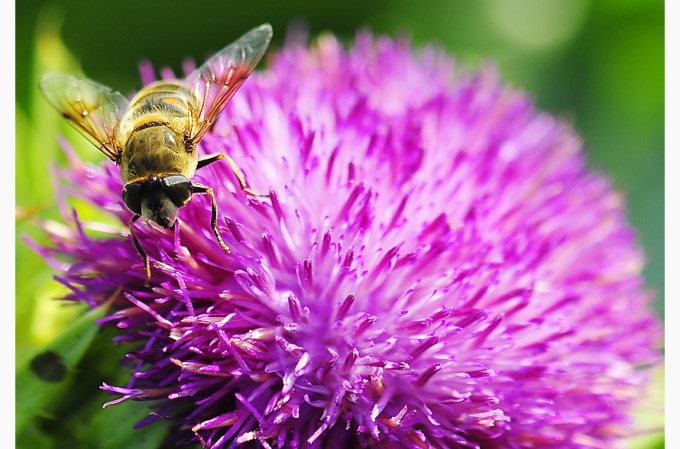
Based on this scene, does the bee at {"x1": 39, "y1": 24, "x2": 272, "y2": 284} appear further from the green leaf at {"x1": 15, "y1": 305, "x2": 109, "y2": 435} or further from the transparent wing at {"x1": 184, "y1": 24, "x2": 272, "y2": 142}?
the green leaf at {"x1": 15, "y1": 305, "x2": 109, "y2": 435}

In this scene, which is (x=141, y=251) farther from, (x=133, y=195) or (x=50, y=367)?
(x=50, y=367)

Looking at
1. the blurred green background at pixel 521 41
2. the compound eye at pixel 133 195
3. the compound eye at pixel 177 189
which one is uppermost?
the blurred green background at pixel 521 41

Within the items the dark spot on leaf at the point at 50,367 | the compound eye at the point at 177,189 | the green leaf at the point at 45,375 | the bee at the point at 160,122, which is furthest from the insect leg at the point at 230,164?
the dark spot on leaf at the point at 50,367

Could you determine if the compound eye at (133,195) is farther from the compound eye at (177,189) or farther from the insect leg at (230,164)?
the insect leg at (230,164)

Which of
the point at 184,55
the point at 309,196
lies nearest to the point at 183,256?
the point at 309,196

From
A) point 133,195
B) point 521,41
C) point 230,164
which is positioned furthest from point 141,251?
point 521,41

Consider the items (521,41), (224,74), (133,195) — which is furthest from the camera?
(521,41)

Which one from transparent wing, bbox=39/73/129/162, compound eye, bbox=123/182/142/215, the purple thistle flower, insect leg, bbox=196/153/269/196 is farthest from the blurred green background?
compound eye, bbox=123/182/142/215
